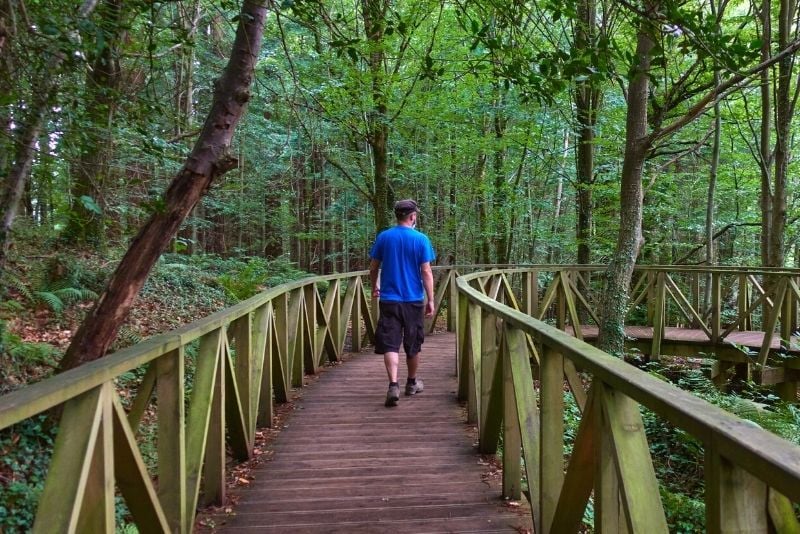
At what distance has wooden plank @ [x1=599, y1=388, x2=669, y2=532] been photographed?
1440 millimetres

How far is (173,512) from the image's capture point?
248cm

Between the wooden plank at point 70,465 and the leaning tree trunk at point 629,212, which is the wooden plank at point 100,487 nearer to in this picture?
the wooden plank at point 70,465

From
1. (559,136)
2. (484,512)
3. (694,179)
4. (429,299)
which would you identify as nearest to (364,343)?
(429,299)

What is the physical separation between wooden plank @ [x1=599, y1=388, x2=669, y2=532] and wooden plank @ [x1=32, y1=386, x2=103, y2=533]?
1.45 metres

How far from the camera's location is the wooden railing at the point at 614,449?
1.07 metres

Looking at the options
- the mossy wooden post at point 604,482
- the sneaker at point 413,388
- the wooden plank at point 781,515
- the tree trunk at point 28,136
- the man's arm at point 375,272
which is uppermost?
the tree trunk at point 28,136

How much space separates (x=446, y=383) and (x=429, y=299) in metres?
1.38

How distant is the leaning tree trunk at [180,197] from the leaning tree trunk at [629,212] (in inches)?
198

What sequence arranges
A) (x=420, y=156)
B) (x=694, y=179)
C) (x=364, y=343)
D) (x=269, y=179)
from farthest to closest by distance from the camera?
1. (x=269, y=179)
2. (x=694, y=179)
3. (x=420, y=156)
4. (x=364, y=343)

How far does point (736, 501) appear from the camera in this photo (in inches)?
42.9

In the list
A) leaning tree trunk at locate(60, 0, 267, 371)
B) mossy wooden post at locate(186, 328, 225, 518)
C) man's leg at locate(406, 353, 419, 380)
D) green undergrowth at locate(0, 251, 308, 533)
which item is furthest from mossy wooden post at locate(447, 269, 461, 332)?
mossy wooden post at locate(186, 328, 225, 518)

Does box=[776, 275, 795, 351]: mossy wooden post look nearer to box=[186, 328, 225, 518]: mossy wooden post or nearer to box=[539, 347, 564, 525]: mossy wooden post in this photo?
box=[539, 347, 564, 525]: mossy wooden post

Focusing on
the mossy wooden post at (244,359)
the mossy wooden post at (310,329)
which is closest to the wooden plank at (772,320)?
the mossy wooden post at (310,329)

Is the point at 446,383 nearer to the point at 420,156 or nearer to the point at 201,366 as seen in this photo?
the point at 201,366
